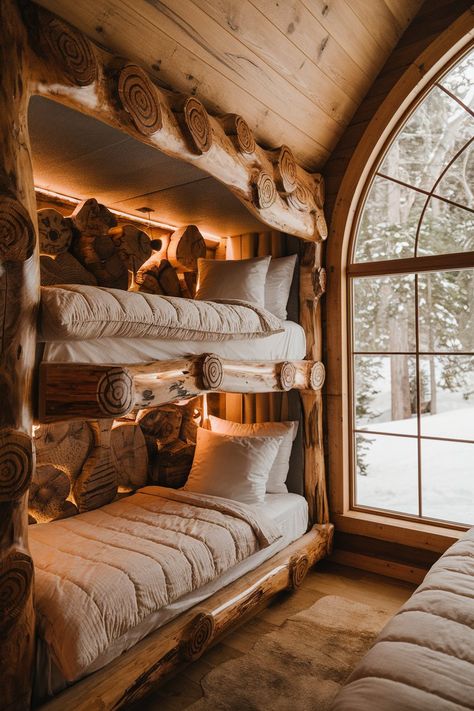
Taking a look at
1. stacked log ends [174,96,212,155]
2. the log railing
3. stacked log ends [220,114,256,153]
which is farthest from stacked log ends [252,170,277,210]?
the log railing

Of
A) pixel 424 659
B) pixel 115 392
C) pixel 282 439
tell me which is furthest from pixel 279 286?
pixel 424 659

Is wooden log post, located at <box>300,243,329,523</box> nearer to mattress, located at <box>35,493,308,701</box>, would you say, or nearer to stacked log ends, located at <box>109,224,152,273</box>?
mattress, located at <box>35,493,308,701</box>

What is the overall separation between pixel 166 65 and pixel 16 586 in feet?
7.55

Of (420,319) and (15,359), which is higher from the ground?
(420,319)

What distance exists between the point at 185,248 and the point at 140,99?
174 centimetres

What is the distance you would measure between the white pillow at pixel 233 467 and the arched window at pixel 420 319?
2.67 feet

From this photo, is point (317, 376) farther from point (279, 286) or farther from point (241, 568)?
point (241, 568)

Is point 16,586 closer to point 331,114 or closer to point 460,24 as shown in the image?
point 331,114

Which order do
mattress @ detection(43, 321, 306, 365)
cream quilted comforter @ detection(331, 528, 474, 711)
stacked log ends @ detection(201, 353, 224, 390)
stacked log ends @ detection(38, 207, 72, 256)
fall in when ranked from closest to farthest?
cream quilted comforter @ detection(331, 528, 474, 711)
mattress @ detection(43, 321, 306, 365)
stacked log ends @ detection(201, 353, 224, 390)
stacked log ends @ detection(38, 207, 72, 256)

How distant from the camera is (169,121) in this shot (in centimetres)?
227

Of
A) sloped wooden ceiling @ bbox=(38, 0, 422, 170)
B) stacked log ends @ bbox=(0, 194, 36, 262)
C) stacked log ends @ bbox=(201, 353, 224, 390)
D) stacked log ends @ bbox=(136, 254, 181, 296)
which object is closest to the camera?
stacked log ends @ bbox=(0, 194, 36, 262)

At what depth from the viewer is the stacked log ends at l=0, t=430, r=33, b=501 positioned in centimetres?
162

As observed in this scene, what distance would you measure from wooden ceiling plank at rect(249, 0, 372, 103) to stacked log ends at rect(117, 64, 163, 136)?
2.63ft

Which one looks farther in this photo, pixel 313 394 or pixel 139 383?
pixel 313 394
